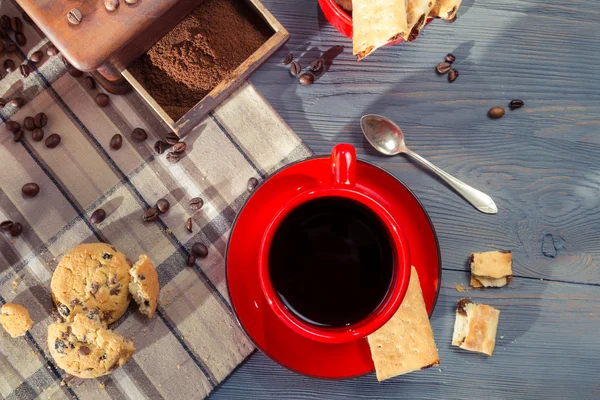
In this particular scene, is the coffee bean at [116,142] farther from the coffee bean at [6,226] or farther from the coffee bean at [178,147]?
the coffee bean at [6,226]

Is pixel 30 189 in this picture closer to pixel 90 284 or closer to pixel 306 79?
pixel 90 284

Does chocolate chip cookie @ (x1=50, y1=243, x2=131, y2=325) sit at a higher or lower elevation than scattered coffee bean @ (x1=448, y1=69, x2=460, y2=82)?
higher

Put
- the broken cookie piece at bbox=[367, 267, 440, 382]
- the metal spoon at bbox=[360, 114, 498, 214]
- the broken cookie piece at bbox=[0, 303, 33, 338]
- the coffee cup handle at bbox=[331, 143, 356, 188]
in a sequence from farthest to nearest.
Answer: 1. the metal spoon at bbox=[360, 114, 498, 214]
2. the broken cookie piece at bbox=[0, 303, 33, 338]
3. the broken cookie piece at bbox=[367, 267, 440, 382]
4. the coffee cup handle at bbox=[331, 143, 356, 188]

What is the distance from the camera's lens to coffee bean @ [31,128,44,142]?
4.18 ft

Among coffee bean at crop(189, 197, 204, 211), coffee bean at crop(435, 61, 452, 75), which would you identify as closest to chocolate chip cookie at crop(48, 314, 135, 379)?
coffee bean at crop(189, 197, 204, 211)

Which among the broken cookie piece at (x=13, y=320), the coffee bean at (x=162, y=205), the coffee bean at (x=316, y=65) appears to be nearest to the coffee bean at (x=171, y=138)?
the coffee bean at (x=162, y=205)

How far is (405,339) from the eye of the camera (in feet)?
3.64

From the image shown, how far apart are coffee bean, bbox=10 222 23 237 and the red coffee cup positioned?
628 millimetres

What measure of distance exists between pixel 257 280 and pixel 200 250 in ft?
0.58

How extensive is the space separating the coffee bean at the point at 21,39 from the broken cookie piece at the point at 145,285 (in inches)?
23.6

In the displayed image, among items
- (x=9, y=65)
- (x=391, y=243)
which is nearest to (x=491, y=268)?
(x=391, y=243)

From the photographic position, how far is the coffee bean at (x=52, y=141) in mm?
1274

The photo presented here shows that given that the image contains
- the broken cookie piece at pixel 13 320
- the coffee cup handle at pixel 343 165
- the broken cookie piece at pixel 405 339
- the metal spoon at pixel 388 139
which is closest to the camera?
the coffee cup handle at pixel 343 165

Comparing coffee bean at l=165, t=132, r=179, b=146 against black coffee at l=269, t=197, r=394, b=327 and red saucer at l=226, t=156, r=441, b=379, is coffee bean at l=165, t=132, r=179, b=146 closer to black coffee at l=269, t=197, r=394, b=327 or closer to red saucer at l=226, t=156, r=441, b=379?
red saucer at l=226, t=156, r=441, b=379
